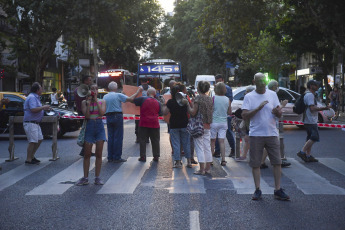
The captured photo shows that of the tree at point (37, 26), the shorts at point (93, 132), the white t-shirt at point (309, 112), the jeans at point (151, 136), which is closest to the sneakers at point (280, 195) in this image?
the shorts at point (93, 132)

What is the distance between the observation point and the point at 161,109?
1250 cm

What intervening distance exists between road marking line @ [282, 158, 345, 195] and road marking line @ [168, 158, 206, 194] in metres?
1.57

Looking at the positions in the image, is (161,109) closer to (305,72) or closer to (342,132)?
(342,132)

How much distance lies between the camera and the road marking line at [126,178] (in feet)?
28.8

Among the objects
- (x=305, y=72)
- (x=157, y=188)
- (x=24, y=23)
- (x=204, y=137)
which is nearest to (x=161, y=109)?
(x=204, y=137)

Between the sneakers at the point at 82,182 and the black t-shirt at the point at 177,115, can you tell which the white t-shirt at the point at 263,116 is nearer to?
the sneakers at the point at 82,182

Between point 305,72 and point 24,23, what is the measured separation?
3302 cm

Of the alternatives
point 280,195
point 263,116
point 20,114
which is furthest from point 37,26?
point 280,195

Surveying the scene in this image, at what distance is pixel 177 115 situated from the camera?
36.9 ft

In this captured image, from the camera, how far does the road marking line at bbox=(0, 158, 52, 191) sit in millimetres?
9818

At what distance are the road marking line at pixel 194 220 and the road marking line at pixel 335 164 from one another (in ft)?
15.0

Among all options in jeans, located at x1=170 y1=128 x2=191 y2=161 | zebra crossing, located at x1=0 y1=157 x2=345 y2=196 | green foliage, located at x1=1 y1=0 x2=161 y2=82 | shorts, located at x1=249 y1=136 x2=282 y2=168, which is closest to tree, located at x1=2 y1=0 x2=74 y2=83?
green foliage, located at x1=1 y1=0 x2=161 y2=82

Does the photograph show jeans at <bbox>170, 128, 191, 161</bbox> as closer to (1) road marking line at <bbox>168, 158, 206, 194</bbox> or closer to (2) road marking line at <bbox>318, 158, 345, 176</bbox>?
(1) road marking line at <bbox>168, 158, 206, 194</bbox>

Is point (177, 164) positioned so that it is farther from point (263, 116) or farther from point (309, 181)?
point (263, 116)
